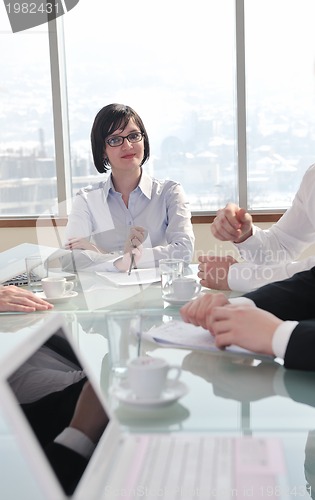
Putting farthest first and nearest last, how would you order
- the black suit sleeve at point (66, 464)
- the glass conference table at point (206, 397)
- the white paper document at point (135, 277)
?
the white paper document at point (135, 277) < the glass conference table at point (206, 397) < the black suit sleeve at point (66, 464)

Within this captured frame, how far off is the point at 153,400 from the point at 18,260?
1.59 meters

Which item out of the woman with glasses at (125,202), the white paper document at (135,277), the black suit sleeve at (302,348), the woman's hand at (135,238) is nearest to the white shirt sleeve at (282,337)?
the black suit sleeve at (302,348)

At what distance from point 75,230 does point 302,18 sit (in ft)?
8.40

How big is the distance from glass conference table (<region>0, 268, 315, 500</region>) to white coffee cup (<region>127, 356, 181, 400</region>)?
33 mm

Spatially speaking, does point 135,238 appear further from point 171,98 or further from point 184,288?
point 171,98

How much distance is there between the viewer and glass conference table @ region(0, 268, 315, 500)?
3.42ft

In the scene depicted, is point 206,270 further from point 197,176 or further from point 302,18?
point 302,18

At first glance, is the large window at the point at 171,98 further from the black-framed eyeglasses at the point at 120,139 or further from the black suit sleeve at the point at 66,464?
the black suit sleeve at the point at 66,464

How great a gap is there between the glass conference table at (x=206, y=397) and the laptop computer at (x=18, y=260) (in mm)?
427

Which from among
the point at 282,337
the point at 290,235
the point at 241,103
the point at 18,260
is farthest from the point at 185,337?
the point at 241,103

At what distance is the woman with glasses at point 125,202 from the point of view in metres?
3.13

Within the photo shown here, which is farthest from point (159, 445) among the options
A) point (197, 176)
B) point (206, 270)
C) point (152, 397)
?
point (197, 176)

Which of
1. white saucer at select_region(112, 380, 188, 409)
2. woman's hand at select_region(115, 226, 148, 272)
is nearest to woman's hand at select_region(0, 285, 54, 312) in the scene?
woman's hand at select_region(115, 226, 148, 272)

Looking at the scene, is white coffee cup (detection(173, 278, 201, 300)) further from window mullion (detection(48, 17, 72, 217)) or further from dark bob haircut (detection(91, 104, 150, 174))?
window mullion (detection(48, 17, 72, 217))
